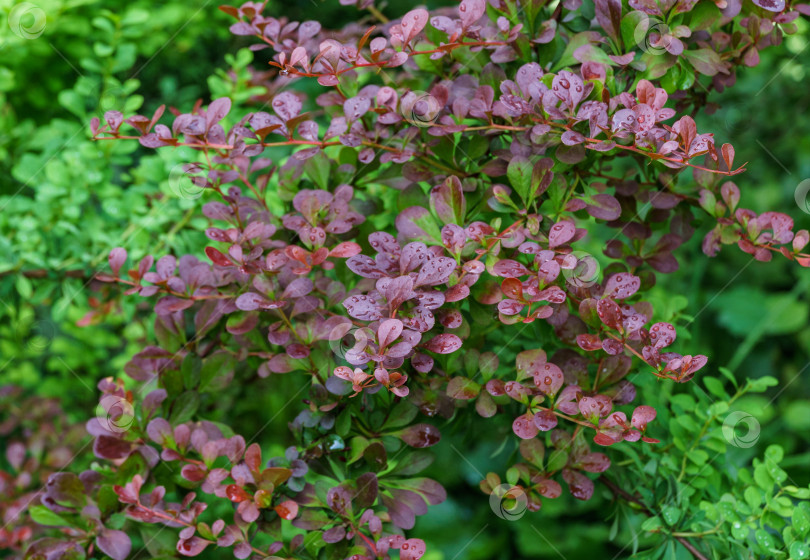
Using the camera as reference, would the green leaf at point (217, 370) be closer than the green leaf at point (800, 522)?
No

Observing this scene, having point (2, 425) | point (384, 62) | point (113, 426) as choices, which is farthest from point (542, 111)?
point (2, 425)

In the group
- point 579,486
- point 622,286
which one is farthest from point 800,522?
point 622,286

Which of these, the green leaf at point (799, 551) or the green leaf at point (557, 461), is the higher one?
the green leaf at point (557, 461)

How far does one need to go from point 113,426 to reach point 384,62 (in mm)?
660

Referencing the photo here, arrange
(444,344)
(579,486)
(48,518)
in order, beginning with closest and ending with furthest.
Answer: (444,344)
(579,486)
(48,518)

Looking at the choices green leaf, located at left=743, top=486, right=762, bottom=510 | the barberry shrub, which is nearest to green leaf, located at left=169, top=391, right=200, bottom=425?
the barberry shrub

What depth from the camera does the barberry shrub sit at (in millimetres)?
865

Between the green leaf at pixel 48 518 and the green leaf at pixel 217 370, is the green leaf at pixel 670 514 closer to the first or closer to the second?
the green leaf at pixel 217 370

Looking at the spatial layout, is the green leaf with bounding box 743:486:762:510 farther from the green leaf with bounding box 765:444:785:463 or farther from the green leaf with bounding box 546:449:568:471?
the green leaf with bounding box 546:449:568:471

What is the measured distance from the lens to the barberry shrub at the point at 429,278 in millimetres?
865

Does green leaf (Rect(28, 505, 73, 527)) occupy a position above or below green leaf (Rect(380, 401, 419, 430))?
below

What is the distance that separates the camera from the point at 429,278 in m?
0.84

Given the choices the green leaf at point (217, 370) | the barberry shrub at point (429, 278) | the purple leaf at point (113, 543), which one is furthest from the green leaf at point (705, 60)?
the purple leaf at point (113, 543)

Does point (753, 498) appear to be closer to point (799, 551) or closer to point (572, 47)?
point (799, 551)
